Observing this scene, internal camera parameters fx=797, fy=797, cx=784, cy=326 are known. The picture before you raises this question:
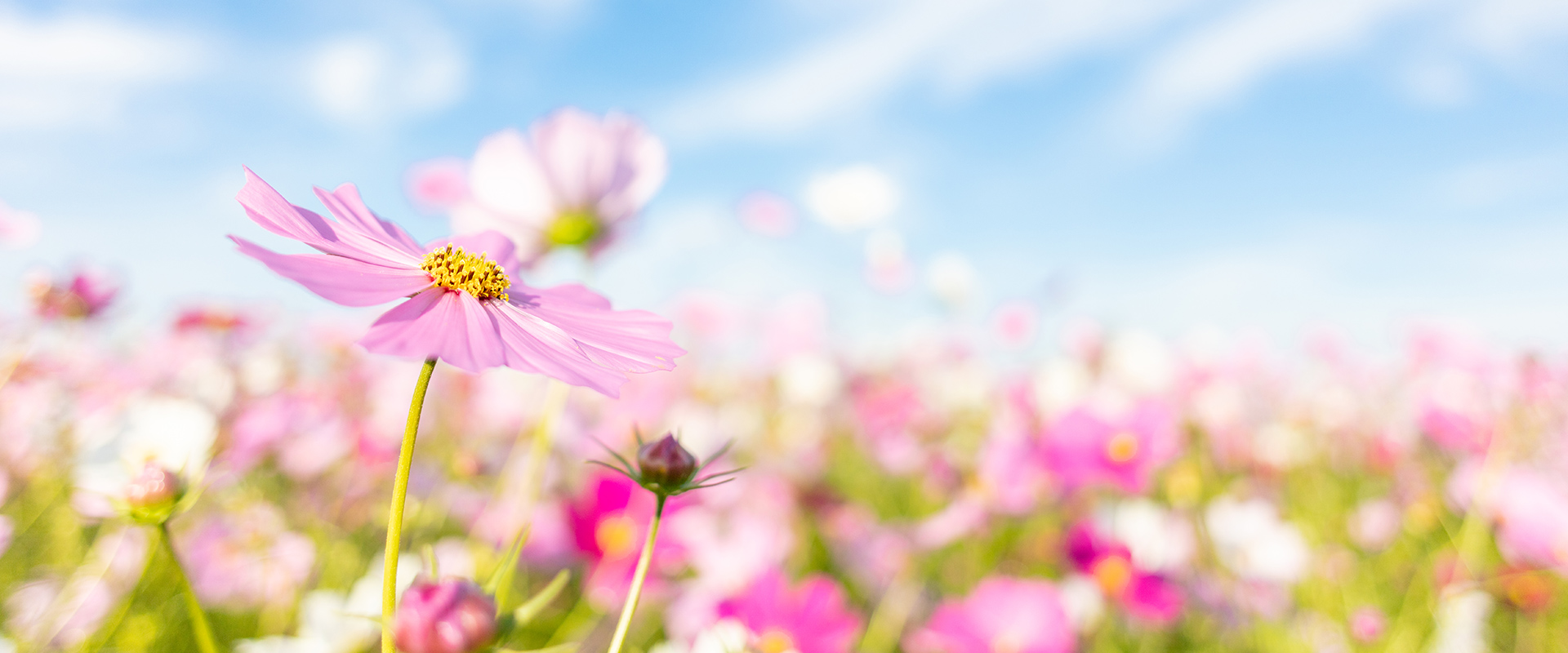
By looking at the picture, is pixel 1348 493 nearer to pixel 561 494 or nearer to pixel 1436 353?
pixel 1436 353

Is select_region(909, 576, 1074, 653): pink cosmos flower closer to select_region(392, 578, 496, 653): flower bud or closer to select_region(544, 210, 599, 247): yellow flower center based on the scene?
select_region(544, 210, 599, 247): yellow flower center

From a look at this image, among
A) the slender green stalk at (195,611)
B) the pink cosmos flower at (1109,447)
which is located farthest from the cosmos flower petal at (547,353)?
the pink cosmos flower at (1109,447)

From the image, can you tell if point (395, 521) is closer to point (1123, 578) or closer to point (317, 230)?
point (317, 230)

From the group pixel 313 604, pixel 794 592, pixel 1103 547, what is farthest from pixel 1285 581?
pixel 313 604

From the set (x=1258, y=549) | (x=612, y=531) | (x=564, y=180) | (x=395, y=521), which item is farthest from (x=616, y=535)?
(x=1258, y=549)

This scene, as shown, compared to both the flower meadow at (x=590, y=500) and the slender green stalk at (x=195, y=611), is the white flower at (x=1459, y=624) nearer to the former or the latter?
the flower meadow at (x=590, y=500)

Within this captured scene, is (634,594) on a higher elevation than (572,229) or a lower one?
lower

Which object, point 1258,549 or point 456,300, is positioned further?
point 1258,549
